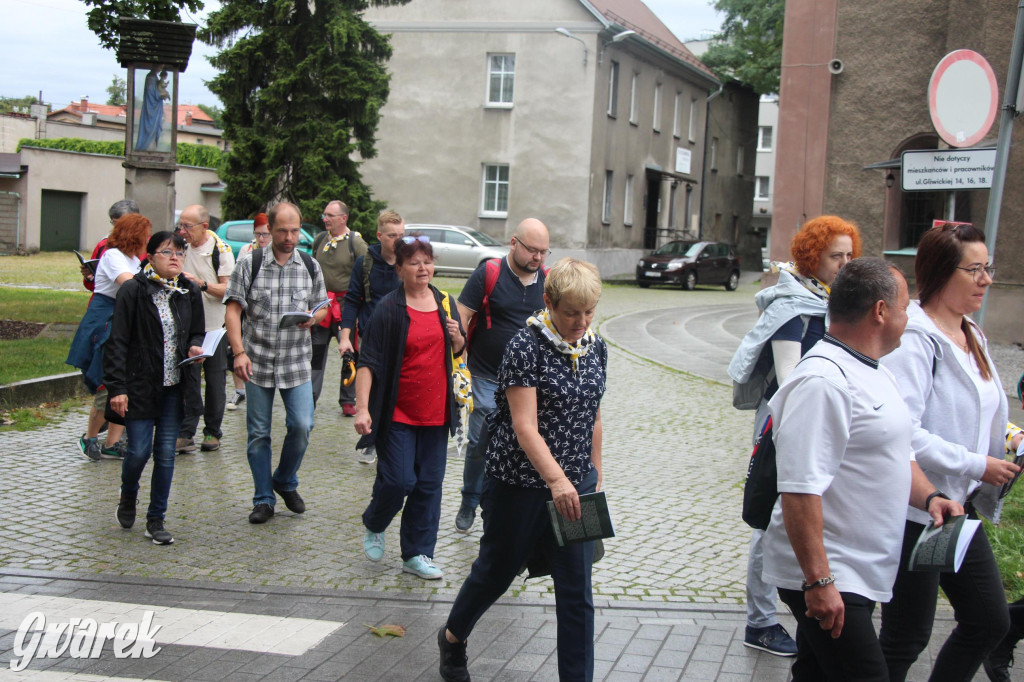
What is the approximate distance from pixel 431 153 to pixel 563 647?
32844mm

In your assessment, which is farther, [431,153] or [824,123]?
[431,153]

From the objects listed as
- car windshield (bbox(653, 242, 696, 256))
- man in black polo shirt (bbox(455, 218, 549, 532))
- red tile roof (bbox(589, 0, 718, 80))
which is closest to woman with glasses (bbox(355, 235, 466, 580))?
man in black polo shirt (bbox(455, 218, 549, 532))

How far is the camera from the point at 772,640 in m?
4.60

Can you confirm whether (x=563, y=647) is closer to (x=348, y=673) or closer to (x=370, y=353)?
(x=348, y=673)

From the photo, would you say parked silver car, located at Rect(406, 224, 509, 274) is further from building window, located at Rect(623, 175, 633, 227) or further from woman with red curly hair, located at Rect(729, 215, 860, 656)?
woman with red curly hair, located at Rect(729, 215, 860, 656)

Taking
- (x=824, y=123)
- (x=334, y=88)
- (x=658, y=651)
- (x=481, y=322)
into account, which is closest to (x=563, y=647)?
(x=658, y=651)

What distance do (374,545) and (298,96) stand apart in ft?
73.4

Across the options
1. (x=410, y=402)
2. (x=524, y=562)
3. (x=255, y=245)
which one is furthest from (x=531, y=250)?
(x=255, y=245)

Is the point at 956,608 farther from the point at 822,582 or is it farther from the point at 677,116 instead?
the point at 677,116

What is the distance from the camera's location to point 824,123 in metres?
17.2

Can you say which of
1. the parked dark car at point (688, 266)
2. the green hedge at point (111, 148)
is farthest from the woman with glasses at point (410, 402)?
the green hedge at point (111, 148)

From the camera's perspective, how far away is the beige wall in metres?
38.4

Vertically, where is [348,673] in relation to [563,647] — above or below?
below

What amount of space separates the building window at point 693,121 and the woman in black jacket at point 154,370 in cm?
4074
